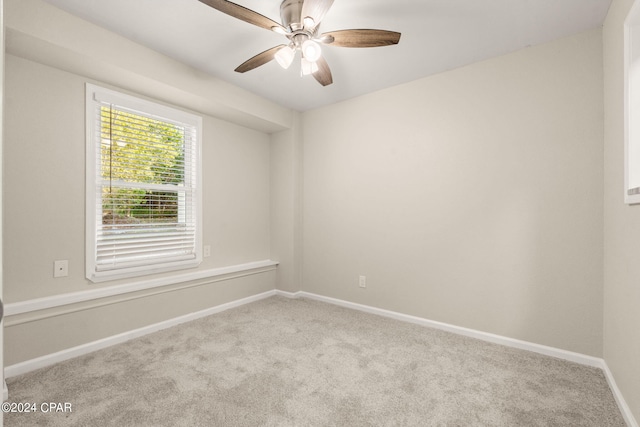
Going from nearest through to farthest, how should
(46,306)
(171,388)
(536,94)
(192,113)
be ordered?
(171,388), (46,306), (536,94), (192,113)

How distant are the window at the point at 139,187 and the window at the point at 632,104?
3328mm

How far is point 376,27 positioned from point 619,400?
2.81 m

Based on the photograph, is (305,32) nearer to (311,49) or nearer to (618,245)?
(311,49)

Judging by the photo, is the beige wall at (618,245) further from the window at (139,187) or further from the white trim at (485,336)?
the window at (139,187)

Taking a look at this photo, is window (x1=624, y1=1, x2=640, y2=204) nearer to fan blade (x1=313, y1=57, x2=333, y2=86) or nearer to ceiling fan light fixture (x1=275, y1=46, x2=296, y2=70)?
fan blade (x1=313, y1=57, x2=333, y2=86)

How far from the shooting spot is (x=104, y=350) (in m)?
2.48

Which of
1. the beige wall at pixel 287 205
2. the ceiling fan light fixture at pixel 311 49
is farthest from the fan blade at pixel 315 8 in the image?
the beige wall at pixel 287 205

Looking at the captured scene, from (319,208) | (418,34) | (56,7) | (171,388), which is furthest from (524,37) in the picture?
(171,388)

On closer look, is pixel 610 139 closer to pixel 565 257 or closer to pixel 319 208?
pixel 565 257

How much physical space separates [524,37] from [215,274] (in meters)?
3.45

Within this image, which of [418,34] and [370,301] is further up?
[418,34]

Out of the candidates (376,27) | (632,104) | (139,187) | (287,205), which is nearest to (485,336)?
(632,104)

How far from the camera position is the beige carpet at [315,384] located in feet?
5.72

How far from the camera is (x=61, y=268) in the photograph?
2.38m
